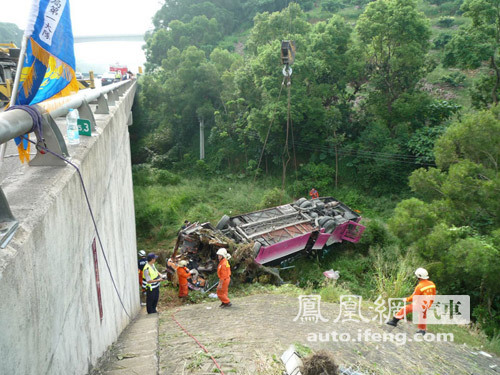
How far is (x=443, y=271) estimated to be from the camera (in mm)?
7125

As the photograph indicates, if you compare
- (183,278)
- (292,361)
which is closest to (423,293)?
(292,361)

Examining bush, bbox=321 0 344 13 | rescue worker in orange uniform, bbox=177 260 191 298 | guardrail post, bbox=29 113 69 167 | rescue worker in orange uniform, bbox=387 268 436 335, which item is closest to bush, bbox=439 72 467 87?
rescue worker in orange uniform, bbox=387 268 436 335

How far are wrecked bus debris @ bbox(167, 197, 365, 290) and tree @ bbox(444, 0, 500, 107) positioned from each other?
8.49m

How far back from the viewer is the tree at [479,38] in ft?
44.2

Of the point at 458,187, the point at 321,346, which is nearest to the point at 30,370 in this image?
the point at 321,346

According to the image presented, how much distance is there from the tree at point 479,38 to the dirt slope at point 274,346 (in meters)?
13.0

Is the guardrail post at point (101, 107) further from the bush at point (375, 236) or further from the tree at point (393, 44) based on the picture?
the tree at point (393, 44)

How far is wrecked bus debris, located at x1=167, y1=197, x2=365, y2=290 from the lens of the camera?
9.34 m

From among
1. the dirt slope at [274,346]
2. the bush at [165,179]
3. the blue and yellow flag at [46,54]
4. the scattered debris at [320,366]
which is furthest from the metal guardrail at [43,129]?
the bush at [165,179]

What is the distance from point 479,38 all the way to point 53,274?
17.4m

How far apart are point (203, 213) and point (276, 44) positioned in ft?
30.3

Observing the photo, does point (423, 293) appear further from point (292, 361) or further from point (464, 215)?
point (464, 215)

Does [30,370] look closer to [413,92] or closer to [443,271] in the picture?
[443,271]

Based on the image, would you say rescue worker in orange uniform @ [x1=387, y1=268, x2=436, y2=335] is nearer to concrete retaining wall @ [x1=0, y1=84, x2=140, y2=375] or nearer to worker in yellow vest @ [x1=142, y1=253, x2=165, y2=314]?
worker in yellow vest @ [x1=142, y1=253, x2=165, y2=314]
